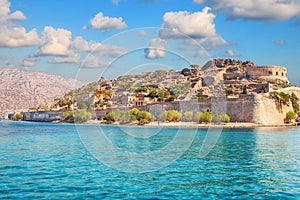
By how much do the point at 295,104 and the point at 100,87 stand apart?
37.5 m

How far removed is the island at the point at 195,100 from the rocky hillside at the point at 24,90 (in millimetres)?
60352

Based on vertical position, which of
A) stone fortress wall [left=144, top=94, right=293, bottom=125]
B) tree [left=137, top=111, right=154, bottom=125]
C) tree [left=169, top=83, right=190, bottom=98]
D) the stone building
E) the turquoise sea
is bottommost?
the turquoise sea

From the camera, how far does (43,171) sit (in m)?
11.8

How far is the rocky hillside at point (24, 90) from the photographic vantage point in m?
139

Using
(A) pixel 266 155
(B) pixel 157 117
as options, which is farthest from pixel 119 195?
(B) pixel 157 117

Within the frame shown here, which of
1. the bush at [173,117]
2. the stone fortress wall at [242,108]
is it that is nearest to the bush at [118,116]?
the stone fortress wall at [242,108]

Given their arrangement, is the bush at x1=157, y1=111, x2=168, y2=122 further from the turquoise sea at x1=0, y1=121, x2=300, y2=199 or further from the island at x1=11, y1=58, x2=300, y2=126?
the turquoise sea at x1=0, y1=121, x2=300, y2=199

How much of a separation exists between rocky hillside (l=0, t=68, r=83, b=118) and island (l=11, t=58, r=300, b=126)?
2376 inches

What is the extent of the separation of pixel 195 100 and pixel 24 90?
128 m

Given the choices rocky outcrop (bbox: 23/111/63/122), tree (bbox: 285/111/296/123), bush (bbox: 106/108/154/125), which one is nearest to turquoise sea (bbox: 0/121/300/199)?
bush (bbox: 106/108/154/125)

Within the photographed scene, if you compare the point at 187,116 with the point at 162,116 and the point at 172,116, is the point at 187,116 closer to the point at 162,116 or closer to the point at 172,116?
the point at 172,116

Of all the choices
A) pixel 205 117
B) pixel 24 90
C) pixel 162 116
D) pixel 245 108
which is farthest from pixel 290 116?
pixel 24 90

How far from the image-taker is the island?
4312 centimetres

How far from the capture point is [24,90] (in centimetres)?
16088
